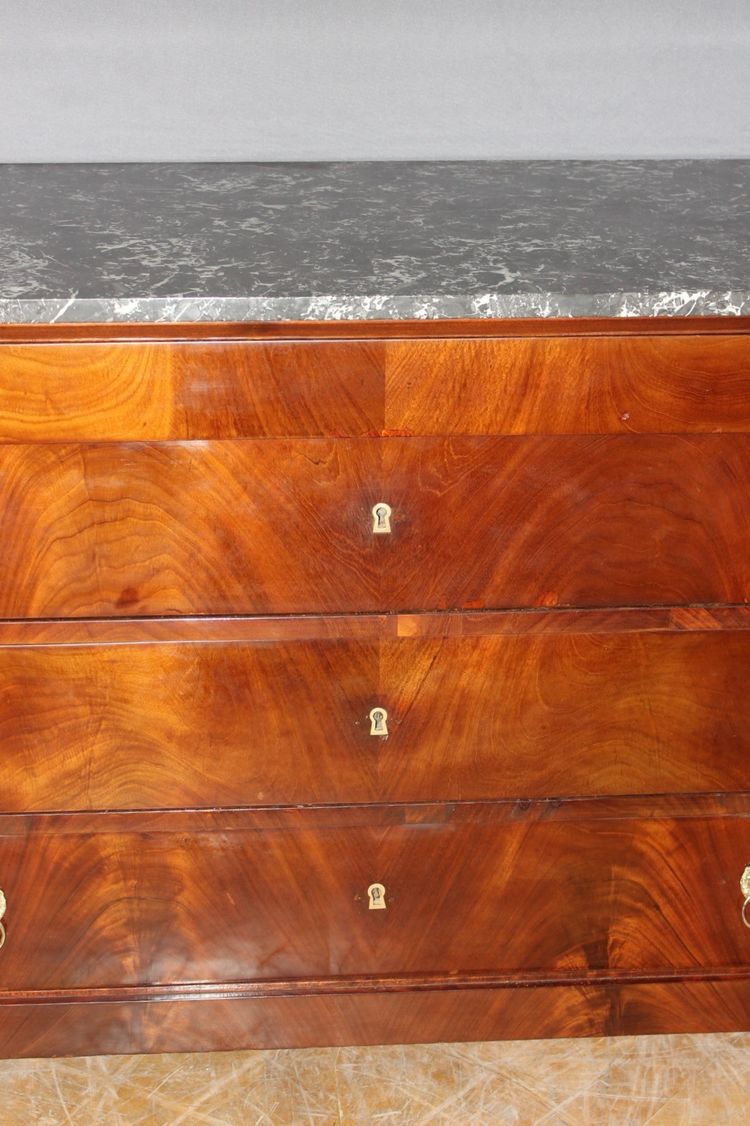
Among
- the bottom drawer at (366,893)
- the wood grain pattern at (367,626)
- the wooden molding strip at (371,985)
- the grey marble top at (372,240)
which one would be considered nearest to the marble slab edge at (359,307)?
the grey marble top at (372,240)

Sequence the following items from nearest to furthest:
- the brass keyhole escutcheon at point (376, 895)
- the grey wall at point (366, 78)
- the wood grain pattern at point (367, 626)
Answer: the wood grain pattern at point (367, 626) < the brass keyhole escutcheon at point (376, 895) < the grey wall at point (366, 78)

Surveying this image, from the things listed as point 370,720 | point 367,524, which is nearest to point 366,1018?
point 370,720

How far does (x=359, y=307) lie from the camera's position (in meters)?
1.06

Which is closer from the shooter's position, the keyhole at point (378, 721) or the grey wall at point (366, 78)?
the keyhole at point (378, 721)

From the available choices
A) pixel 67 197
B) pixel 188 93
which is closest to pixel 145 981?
pixel 67 197

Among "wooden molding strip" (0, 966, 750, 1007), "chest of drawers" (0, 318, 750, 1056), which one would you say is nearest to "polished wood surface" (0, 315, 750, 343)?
"chest of drawers" (0, 318, 750, 1056)

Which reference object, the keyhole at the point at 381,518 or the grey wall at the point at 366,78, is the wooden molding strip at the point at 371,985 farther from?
the grey wall at the point at 366,78

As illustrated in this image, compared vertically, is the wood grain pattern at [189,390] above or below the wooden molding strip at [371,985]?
above

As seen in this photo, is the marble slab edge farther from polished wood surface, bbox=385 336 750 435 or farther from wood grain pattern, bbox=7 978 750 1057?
wood grain pattern, bbox=7 978 750 1057

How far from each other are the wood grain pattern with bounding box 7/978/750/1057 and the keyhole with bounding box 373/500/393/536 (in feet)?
1.71

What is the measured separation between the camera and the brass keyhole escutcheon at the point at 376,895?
4.22 feet

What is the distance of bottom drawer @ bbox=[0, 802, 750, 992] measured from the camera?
4.14 ft

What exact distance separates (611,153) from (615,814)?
83 cm

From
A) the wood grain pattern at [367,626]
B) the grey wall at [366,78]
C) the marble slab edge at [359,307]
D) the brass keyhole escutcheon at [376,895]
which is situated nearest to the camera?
the marble slab edge at [359,307]
